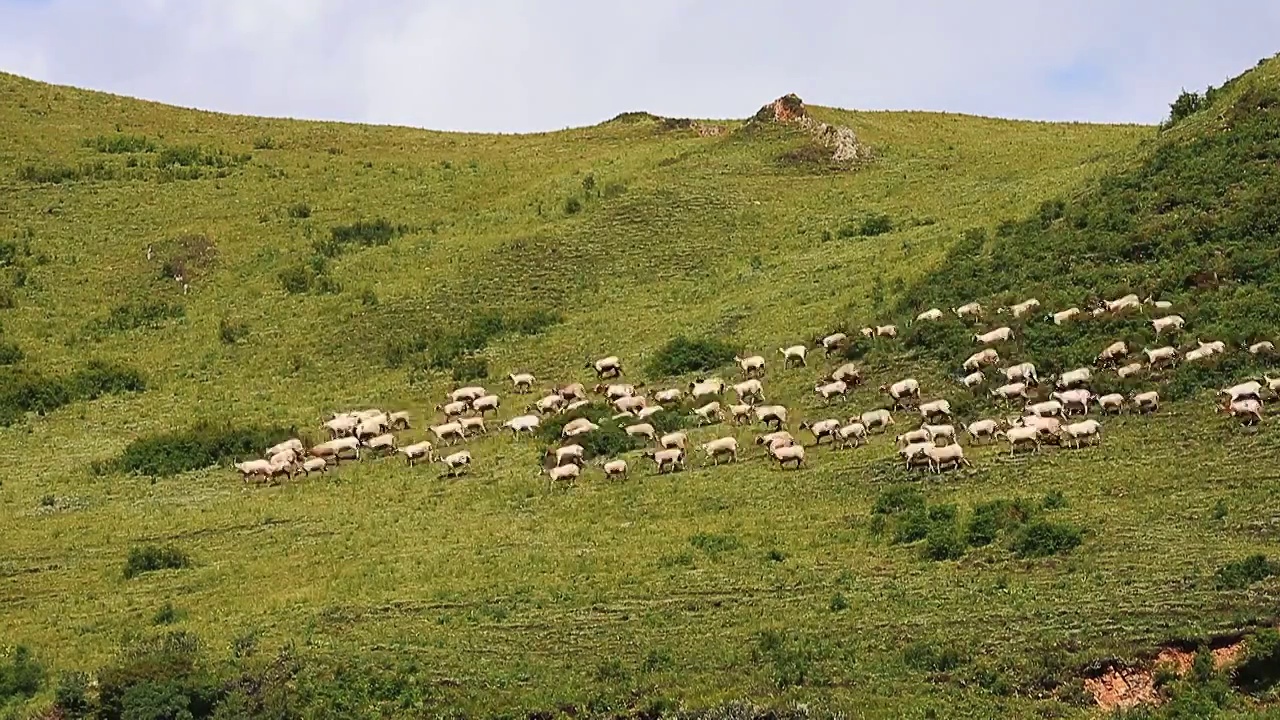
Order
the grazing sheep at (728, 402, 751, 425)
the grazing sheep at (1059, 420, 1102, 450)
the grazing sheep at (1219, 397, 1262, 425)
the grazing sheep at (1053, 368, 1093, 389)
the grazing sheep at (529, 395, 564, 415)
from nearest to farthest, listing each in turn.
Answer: the grazing sheep at (1219, 397, 1262, 425) → the grazing sheep at (1059, 420, 1102, 450) → the grazing sheep at (1053, 368, 1093, 389) → the grazing sheep at (728, 402, 751, 425) → the grazing sheep at (529, 395, 564, 415)

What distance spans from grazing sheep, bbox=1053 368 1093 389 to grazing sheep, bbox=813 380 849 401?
6091 mm

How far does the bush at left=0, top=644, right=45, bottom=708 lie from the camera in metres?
31.5

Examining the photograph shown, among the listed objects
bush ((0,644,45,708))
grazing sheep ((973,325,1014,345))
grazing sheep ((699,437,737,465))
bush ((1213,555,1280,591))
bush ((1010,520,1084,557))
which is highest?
grazing sheep ((973,325,1014,345))

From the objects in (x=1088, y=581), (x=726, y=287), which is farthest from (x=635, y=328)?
(x=1088, y=581)

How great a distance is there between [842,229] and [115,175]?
32631mm

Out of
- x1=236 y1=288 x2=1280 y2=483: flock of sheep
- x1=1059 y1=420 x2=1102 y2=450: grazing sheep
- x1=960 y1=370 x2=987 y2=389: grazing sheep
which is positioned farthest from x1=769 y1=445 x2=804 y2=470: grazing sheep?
x1=1059 y1=420 x2=1102 y2=450: grazing sheep

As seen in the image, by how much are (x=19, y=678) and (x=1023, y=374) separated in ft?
78.6

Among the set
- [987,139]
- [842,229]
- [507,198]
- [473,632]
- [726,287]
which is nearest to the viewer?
[473,632]

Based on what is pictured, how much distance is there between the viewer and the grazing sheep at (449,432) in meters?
46.2

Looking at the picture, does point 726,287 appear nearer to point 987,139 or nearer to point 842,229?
point 842,229

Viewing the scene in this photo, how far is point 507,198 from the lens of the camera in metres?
73.7

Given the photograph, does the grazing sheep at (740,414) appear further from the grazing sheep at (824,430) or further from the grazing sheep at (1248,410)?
the grazing sheep at (1248,410)

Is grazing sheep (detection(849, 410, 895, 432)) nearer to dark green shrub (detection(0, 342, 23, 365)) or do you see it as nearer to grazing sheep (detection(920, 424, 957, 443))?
grazing sheep (detection(920, 424, 957, 443))

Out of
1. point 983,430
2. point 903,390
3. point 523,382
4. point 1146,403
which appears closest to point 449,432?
point 523,382
